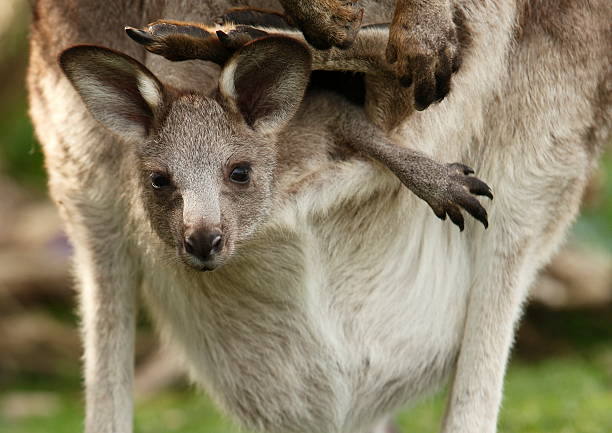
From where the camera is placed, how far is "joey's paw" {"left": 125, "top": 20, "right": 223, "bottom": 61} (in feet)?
9.15

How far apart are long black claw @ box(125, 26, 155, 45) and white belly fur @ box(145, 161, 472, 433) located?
0.66 metres

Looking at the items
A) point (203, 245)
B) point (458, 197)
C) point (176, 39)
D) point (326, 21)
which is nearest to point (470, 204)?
point (458, 197)

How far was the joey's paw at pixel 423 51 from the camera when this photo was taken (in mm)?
2859

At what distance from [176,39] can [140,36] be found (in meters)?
0.10

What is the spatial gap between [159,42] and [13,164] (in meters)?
7.21

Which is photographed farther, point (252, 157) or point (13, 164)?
point (13, 164)

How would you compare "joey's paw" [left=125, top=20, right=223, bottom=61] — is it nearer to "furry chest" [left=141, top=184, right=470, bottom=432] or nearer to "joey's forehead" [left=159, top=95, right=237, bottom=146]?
"joey's forehead" [left=159, top=95, right=237, bottom=146]

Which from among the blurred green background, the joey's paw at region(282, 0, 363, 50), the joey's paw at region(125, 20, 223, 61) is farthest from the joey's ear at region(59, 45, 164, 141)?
the blurred green background

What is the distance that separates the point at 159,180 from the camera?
2941mm

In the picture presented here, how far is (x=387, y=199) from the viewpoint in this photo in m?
3.25

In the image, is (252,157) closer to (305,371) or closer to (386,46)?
(386,46)

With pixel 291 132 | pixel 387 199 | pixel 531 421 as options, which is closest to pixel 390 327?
pixel 387 199

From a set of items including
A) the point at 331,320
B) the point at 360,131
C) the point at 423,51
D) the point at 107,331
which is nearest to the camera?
the point at 423,51

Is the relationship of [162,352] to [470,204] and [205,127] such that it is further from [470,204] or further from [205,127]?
[470,204]
